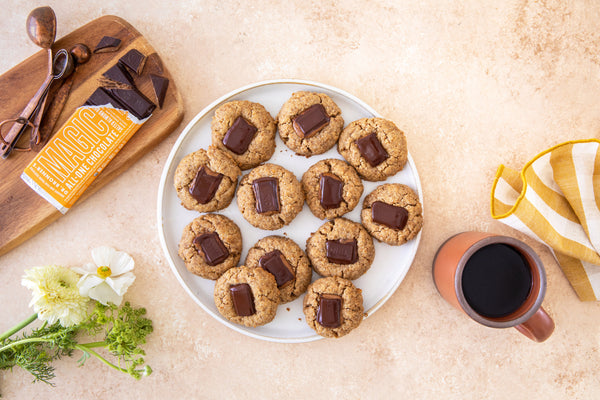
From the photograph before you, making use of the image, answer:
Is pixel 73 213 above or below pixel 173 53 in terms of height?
below

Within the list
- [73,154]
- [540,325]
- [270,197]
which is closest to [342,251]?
[270,197]

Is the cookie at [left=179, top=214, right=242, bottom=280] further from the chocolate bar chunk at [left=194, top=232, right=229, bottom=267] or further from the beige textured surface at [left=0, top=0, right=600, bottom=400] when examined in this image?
the beige textured surface at [left=0, top=0, right=600, bottom=400]

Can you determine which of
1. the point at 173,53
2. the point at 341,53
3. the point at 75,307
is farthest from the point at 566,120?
the point at 75,307

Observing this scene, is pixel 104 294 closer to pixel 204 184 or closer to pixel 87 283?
pixel 87 283

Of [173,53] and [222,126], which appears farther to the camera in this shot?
[173,53]

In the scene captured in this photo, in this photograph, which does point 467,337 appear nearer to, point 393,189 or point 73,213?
point 393,189
